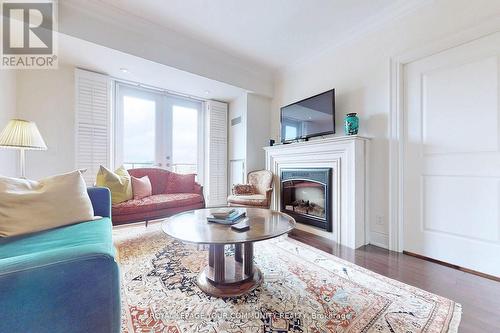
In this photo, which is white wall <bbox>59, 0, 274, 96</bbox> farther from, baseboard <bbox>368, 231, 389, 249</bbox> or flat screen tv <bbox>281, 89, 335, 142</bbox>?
baseboard <bbox>368, 231, 389, 249</bbox>

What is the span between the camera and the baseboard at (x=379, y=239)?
235cm

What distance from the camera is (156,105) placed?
374 cm

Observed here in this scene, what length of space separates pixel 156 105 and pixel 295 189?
Result: 270 cm

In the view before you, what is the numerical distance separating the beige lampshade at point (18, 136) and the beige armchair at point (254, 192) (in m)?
2.17

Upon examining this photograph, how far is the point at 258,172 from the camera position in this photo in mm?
3684

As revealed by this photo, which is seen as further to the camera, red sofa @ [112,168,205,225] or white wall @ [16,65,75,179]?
white wall @ [16,65,75,179]

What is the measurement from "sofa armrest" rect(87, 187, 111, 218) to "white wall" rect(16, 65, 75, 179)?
1.55 meters

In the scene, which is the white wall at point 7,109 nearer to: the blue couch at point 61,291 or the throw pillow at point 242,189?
the blue couch at point 61,291

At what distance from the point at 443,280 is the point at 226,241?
1715 millimetres

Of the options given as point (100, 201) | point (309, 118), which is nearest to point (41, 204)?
point (100, 201)

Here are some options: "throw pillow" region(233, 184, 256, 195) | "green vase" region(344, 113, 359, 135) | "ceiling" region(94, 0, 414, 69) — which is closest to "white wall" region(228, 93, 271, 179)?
"throw pillow" region(233, 184, 256, 195)

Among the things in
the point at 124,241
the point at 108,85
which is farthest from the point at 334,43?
the point at 124,241

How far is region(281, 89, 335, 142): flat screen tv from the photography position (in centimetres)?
280

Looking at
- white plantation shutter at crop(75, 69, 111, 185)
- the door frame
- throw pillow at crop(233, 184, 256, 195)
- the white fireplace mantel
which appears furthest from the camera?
throw pillow at crop(233, 184, 256, 195)
